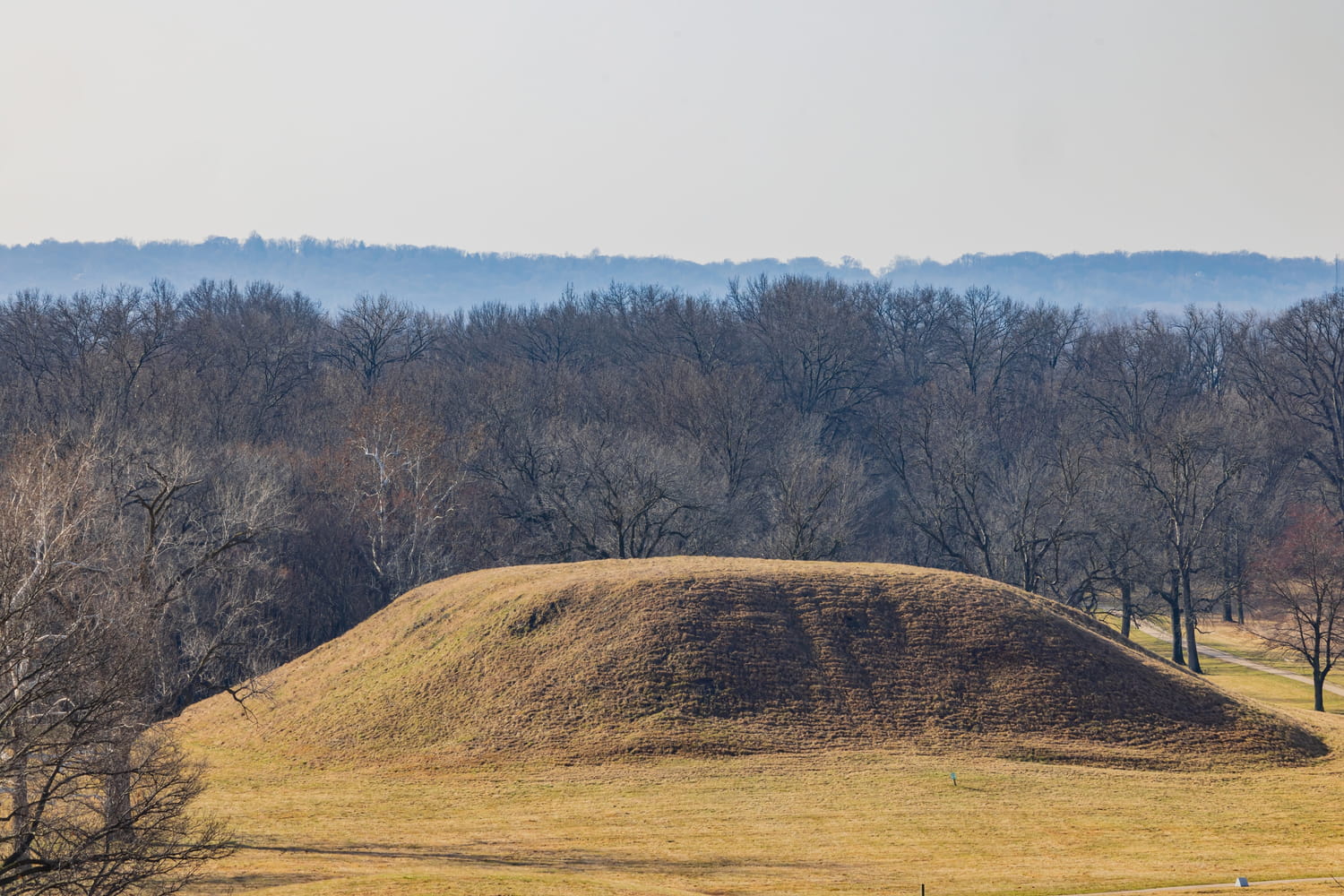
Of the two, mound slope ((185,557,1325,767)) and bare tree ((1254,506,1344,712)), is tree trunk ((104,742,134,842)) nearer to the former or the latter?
mound slope ((185,557,1325,767))

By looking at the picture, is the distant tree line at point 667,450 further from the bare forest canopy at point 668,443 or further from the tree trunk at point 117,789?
the tree trunk at point 117,789

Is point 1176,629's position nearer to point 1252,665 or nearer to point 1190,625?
point 1190,625

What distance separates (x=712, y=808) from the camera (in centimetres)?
3045

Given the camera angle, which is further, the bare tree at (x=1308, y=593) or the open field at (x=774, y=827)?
the bare tree at (x=1308, y=593)

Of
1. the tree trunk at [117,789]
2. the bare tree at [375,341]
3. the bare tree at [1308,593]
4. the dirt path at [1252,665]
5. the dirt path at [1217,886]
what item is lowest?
the dirt path at [1252,665]

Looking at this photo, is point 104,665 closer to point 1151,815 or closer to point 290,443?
point 1151,815

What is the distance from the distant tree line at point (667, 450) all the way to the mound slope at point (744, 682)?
6424 millimetres

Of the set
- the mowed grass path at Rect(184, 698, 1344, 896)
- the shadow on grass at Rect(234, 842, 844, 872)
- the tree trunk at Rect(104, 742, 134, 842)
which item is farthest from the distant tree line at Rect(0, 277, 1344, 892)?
the tree trunk at Rect(104, 742, 134, 842)

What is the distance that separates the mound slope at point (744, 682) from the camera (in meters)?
36.5

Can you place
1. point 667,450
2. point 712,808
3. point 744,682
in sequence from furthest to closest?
1. point 667,450
2. point 744,682
3. point 712,808

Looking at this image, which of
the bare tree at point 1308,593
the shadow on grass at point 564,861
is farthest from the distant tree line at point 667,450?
the shadow on grass at point 564,861

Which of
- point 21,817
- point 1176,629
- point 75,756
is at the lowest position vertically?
point 1176,629

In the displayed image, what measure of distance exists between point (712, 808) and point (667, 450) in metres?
41.5

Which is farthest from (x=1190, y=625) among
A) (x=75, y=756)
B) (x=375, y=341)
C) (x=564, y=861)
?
(x=375, y=341)
